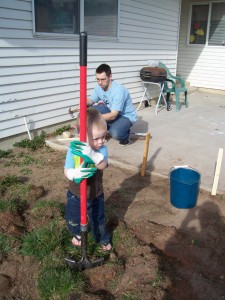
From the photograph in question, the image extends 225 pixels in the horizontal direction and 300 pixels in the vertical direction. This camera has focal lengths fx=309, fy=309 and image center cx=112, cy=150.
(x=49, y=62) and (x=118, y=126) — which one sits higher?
(x=49, y=62)

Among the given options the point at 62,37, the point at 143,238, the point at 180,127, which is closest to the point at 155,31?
the point at 180,127

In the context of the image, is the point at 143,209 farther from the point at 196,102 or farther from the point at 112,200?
the point at 196,102

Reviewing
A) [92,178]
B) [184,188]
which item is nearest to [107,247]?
[92,178]

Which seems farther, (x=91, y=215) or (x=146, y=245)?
(x=146, y=245)

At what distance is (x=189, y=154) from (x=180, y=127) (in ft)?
5.65

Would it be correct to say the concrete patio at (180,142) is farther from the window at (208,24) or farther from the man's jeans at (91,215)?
the window at (208,24)

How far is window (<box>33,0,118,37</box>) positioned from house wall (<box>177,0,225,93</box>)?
18.0ft

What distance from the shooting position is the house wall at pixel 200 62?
10.8 metres

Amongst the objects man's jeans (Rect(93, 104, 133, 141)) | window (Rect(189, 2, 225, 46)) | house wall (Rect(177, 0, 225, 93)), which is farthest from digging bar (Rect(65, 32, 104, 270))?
window (Rect(189, 2, 225, 46))

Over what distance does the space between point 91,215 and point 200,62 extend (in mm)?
10097

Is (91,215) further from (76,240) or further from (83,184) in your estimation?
(83,184)

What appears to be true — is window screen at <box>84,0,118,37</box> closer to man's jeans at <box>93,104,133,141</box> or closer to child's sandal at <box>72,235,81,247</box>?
man's jeans at <box>93,104,133,141</box>

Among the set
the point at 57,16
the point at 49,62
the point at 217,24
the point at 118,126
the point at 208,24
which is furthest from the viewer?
the point at 208,24

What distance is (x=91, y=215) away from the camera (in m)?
2.51
